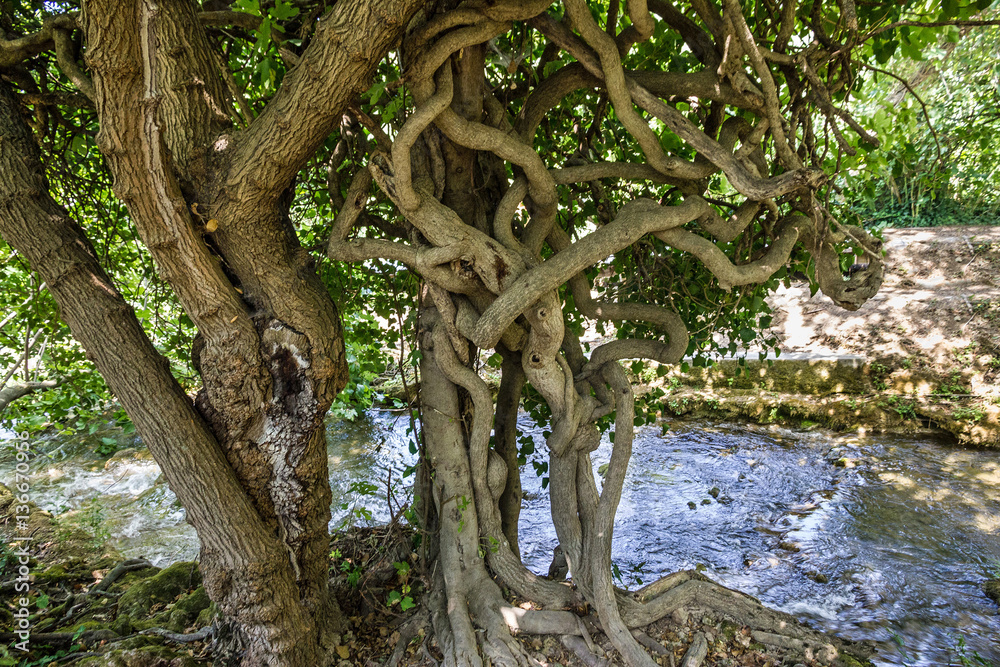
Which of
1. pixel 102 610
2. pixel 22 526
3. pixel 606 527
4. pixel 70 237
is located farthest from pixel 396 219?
pixel 22 526

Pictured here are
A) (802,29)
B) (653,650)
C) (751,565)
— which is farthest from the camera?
(751,565)

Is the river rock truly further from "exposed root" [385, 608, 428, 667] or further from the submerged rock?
"exposed root" [385, 608, 428, 667]

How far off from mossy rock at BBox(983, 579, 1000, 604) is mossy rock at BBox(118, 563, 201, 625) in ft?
18.8

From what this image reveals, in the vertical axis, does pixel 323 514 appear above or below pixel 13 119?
below

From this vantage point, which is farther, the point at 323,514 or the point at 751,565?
the point at 751,565

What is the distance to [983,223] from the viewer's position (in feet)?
34.3

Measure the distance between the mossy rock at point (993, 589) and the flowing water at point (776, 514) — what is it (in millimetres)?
51

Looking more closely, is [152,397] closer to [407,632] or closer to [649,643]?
[407,632]

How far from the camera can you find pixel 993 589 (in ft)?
14.0

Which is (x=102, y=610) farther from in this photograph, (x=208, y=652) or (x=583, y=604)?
(x=583, y=604)

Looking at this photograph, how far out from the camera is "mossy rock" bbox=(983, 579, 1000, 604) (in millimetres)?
4215

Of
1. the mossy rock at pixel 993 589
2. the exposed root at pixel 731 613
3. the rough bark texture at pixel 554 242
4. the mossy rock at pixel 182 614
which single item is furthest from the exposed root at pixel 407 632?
the mossy rock at pixel 993 589

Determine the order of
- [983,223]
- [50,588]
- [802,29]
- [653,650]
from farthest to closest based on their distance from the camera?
1. [983,223]
2. [50,588]
3. [802,29]
4. [653,650]

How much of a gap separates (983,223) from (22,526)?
47.7 ft
